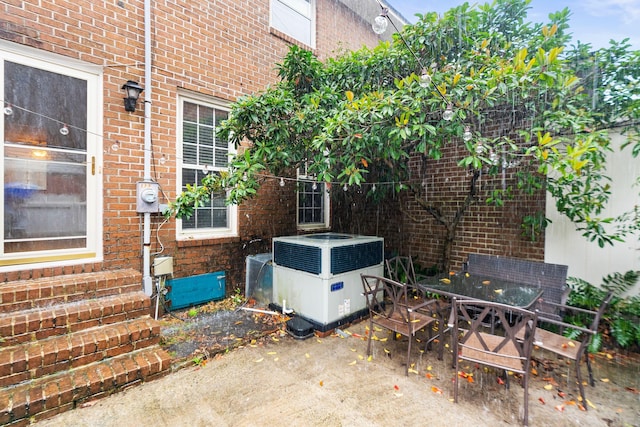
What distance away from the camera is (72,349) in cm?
252

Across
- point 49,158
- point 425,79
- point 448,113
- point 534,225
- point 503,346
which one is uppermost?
point 425,79

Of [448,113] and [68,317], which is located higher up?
[448,113]

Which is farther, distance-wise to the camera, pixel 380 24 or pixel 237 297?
pixel 237 297

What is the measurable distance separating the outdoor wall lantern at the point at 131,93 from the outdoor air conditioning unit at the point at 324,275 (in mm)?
2435

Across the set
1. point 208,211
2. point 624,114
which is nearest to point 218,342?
point 208,211

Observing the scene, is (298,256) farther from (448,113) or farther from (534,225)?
(534,225)

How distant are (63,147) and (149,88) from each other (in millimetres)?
1183

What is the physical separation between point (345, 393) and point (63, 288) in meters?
2.82

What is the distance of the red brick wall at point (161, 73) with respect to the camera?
3.32m

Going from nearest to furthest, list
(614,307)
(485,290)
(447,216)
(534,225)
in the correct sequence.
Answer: (485,290)
(614,307)
(534,225)
(447,216)

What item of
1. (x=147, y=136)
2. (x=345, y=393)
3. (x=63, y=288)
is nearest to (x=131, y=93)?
(x=147, y=136)

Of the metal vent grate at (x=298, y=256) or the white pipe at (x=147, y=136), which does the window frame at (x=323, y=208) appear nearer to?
the metal vent grate at (x=298, y=256)

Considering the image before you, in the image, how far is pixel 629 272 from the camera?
3598 millimetres

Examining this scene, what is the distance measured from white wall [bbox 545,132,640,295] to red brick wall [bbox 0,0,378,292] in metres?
4.19
